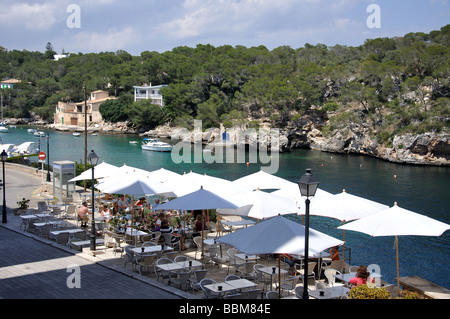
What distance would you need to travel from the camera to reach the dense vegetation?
57000 mm

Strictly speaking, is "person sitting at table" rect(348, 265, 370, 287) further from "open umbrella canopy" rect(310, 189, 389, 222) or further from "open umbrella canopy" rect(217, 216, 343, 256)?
"open umbrella canopy" rect(310, 189, 389, 222)

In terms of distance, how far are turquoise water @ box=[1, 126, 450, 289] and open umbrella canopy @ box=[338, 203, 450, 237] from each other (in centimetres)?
613

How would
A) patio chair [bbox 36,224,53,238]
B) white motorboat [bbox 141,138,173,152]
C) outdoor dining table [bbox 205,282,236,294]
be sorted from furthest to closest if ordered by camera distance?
white motorboat [bbox 141,138,173,152]
patio chair [bbox 36,224,53,238]
outdoor dining table [bbox 205,282,236,294]

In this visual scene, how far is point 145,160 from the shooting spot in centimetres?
5531

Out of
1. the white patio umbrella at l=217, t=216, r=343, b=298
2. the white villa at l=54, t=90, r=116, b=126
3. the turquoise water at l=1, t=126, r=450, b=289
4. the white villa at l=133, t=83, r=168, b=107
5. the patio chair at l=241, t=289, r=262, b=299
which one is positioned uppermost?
the white villa at l=133, t=83, r=168, b=107

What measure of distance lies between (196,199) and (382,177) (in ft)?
112

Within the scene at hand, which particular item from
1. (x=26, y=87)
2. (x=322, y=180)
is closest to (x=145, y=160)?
(x=322, y=180)

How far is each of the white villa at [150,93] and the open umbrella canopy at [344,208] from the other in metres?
79.9

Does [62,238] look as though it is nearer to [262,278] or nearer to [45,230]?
[45,230]

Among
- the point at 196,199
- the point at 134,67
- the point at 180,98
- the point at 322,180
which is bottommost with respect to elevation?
the point at 322,180

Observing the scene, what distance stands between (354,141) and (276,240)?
54.1 m

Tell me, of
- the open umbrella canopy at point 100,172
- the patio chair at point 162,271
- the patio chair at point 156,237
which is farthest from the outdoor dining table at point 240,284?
the open umbrella canopy at point 100,172

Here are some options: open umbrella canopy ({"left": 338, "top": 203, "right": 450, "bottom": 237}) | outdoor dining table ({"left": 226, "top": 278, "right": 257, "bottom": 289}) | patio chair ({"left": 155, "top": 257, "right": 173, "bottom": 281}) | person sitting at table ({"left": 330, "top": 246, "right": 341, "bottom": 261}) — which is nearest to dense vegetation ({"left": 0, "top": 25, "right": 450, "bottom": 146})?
person sitting at table ({"left": 330, "top": 246, "right": 341, "bottom": 261})
